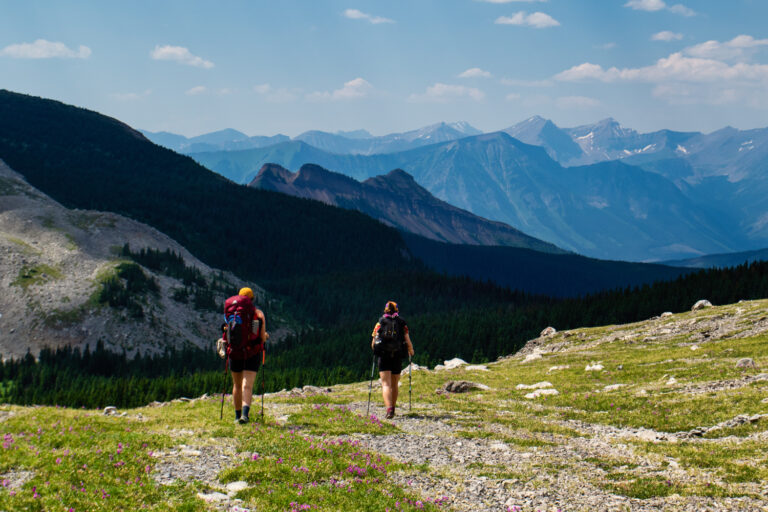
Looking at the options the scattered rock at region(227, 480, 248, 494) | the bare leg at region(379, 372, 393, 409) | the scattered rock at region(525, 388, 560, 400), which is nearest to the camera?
the scattered rock at region(227, 480, 248, 494)

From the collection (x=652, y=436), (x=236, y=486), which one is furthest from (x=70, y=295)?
(x=652, y=436)

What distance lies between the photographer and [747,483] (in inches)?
521

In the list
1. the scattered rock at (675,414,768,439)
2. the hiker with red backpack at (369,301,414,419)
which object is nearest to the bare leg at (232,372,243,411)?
the hiker with red backpack at (369,301,414,419)

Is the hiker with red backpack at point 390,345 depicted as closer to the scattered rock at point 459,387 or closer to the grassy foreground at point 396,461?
the grassy foreground at point 396,461

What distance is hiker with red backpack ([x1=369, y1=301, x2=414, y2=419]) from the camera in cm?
2234

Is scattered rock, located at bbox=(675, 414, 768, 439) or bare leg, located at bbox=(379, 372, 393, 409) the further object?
bare leg, located at bbox=(379, 372, 393, 409)

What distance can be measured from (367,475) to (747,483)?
30.8 feet

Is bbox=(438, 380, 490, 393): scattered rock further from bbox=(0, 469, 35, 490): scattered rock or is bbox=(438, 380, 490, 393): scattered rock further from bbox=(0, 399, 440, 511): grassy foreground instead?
bbox=(0, 469, 35, 490): scattered rock

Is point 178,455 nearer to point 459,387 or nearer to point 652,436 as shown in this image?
point 652,436

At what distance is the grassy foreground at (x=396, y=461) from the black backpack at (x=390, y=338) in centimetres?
281

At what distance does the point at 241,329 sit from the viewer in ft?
62.5

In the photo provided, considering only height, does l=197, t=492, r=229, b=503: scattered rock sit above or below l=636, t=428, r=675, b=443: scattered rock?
below

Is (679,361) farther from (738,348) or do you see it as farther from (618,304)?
(618,304)

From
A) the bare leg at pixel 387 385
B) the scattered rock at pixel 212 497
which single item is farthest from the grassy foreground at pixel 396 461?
the bare leg at pixel 387 385
